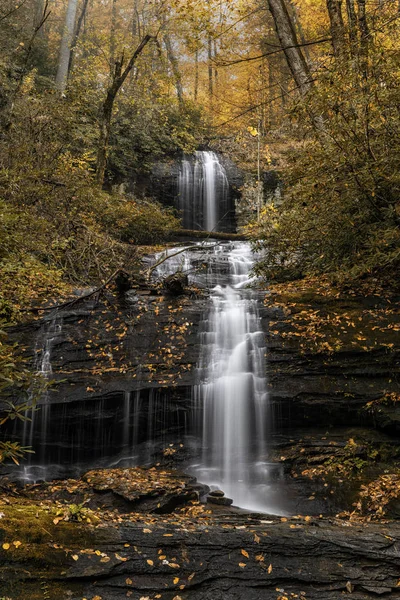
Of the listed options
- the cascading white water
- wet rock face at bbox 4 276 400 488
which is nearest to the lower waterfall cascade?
the cascading white water

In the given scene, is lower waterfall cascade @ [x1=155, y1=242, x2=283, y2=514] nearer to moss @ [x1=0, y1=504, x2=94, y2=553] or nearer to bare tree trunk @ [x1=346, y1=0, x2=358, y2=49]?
moss @ [x1=0, y1=504, x2=94, y2=553]

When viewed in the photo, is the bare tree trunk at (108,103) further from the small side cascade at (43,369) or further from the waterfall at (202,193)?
the small side cascade at (43,369)

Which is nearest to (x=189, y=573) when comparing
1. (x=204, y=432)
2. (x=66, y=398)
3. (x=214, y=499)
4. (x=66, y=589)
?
(x=66, y=589)

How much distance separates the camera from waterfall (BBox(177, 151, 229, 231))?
60.5ft

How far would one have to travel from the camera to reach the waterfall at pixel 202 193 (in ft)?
60.5

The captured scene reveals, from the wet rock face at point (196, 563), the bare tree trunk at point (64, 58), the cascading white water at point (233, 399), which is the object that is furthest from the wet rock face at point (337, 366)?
the bare tree trunk at point (64, 58)

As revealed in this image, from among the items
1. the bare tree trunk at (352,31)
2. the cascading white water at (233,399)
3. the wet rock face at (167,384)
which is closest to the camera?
the cascading white water at (233,399)

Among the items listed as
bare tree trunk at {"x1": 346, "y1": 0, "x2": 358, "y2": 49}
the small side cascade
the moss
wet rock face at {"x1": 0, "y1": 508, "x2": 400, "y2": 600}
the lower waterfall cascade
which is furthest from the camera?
the small side cascade

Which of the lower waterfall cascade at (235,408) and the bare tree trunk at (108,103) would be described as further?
the bare tree trunk at (108,103)

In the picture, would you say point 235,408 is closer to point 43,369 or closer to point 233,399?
point 233,399

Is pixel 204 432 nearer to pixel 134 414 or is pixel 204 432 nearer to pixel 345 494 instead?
pixel 134 414

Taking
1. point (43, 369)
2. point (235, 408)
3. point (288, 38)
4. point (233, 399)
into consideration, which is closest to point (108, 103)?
point (288, 38)

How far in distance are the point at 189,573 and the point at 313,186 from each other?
22.1 feet

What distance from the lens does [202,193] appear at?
1891 centimetres
